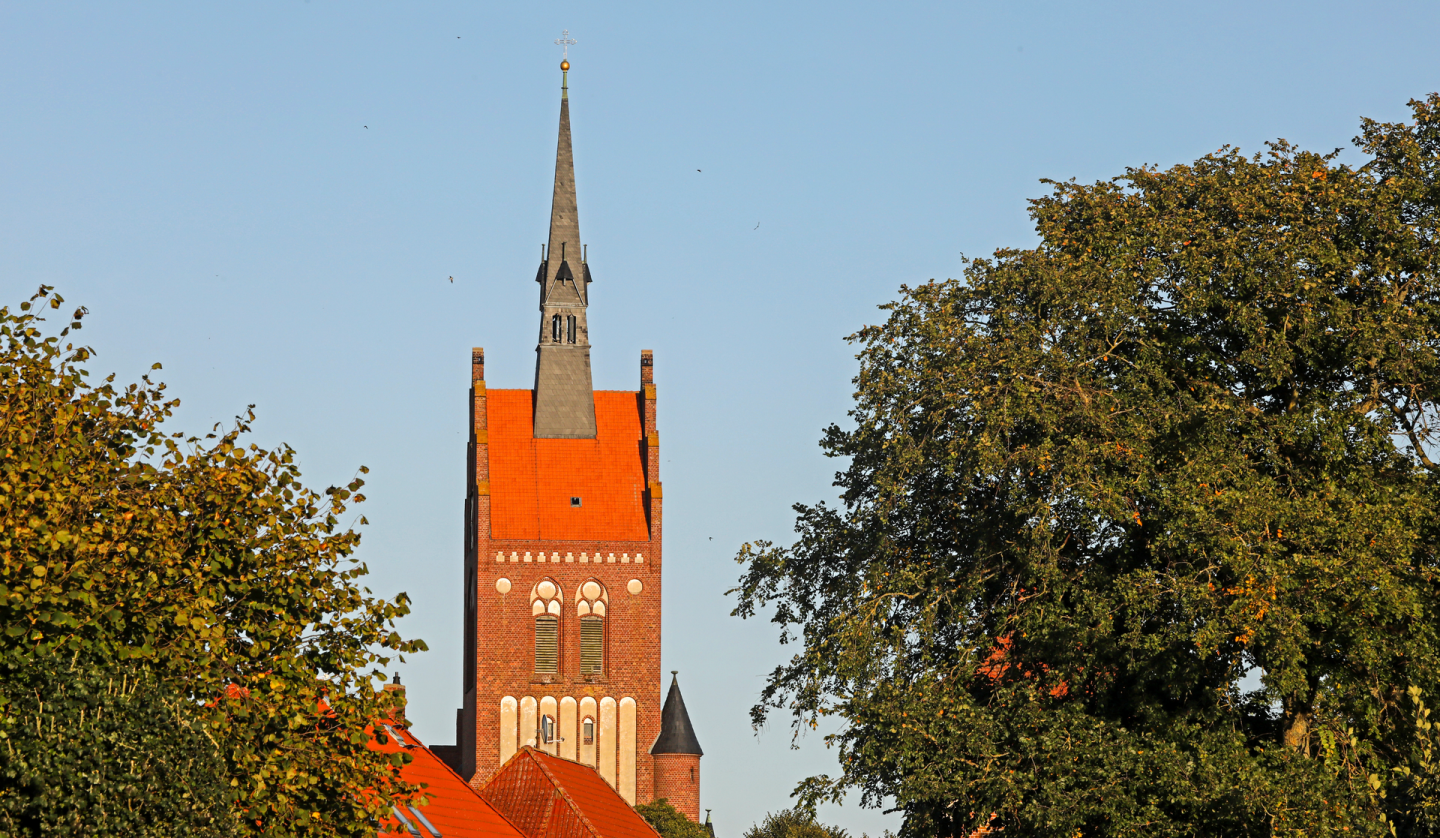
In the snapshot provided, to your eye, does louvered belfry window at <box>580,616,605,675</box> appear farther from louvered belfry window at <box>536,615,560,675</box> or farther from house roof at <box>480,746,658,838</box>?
house roof at <box>480,746,658,838</box>

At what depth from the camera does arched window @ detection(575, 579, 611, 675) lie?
6881 cm

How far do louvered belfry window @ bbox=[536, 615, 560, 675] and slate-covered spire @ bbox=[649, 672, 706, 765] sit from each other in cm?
509

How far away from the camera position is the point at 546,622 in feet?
226

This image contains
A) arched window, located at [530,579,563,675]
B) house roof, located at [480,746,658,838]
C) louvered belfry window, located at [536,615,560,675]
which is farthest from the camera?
arched window, located at [530,579,563,675]

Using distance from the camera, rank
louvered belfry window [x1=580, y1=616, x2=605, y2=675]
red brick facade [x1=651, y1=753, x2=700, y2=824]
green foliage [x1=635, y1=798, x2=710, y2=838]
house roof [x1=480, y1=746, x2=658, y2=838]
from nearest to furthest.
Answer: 1. house roof [x1=480, y1=746, x2=658, y2=838]
2. green foliage [x1=635, y1=798, x2=710, y2=838]
3. louvered belfry window [x1=580, y1=616, x2=605, y2=675]
4. red brick facade [x1=651, y1=753, x2=700, y2=824]

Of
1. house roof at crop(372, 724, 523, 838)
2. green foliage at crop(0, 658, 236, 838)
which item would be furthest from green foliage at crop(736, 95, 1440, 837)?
green foliage at crop(0, 658, 236, 838)

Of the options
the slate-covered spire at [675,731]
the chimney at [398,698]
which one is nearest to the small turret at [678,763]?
the slate-covered spire at [675,731]

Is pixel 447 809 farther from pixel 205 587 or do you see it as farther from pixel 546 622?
pixel 546 622

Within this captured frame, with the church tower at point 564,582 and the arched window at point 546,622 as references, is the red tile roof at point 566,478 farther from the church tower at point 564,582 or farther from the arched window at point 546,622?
the arched window at point 546,622

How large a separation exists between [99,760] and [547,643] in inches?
2187

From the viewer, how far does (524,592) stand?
68.9 m

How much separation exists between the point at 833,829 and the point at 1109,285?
53.1m

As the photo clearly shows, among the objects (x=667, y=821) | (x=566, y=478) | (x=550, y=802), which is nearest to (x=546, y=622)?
(x=566, y=478)

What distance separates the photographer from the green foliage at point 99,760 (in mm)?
13414
